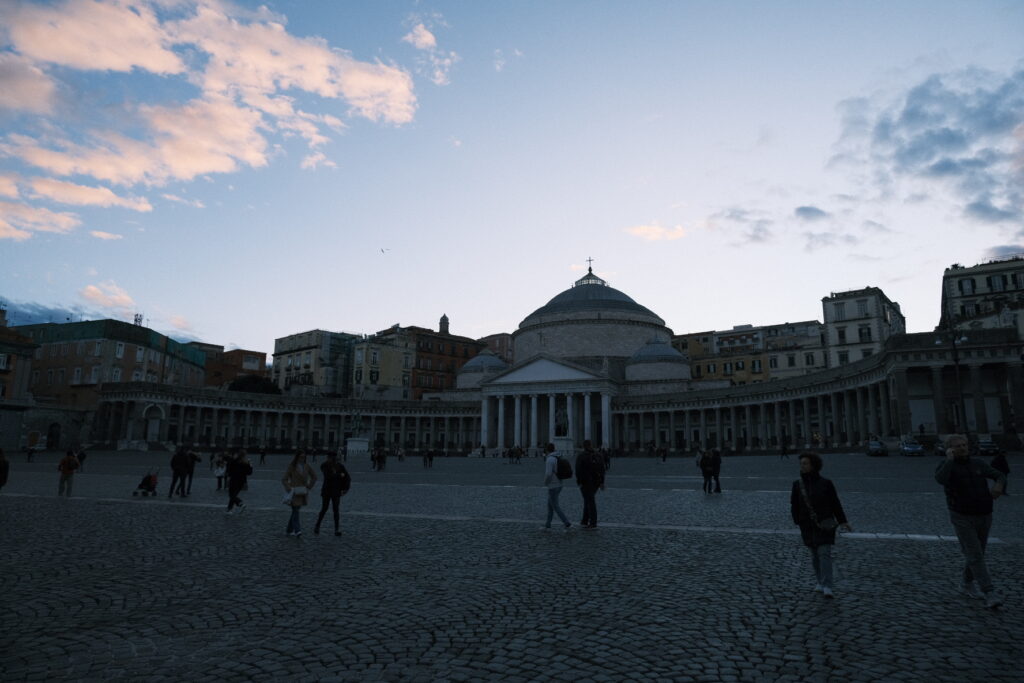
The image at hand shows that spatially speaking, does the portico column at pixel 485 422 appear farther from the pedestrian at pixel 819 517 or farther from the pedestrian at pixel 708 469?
the pedestrian at pixel 819 517

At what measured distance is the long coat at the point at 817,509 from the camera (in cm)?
777

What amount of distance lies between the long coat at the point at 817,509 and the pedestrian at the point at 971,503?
1.20m

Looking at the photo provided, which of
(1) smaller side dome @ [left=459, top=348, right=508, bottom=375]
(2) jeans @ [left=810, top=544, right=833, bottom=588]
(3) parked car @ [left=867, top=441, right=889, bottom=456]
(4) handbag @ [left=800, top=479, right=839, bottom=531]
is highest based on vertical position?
(1) smaller side dome @ [left=459, top=348, right=508, bottom=375]

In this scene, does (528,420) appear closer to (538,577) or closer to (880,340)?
(880,340)

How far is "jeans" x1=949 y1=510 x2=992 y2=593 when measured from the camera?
7.30 metres

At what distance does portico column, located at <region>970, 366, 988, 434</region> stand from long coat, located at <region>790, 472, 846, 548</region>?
143 feet

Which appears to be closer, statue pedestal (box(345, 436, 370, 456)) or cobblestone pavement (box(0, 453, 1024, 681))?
cobblestone pavement (box(0, 453, 1024, 681))

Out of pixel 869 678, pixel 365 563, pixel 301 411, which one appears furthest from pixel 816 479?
pixel 301 411

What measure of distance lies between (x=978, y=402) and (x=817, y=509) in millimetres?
45080

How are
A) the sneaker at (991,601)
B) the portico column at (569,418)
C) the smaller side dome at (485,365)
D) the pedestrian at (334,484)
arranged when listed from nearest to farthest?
1. the sneaker at (991,601)
2. the pedestrian at (334,484)
3. the portico column at (569,418)
4. the smaller side dome at (485,365)

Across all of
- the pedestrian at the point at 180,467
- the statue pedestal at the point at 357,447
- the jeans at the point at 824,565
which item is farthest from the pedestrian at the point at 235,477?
the statue pedestal at the point at 357,447

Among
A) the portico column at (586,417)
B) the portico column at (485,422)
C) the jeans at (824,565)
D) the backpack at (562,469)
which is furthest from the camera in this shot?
the portico column at (485,422)

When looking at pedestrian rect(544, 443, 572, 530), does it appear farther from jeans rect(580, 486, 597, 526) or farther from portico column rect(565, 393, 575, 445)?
portico column rect(565, 393, 575, 445)

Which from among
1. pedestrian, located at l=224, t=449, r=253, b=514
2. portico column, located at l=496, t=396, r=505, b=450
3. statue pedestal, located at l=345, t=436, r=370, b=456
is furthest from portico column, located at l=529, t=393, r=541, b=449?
pedestrian, located at l=224, t=449, r=253, b=514
